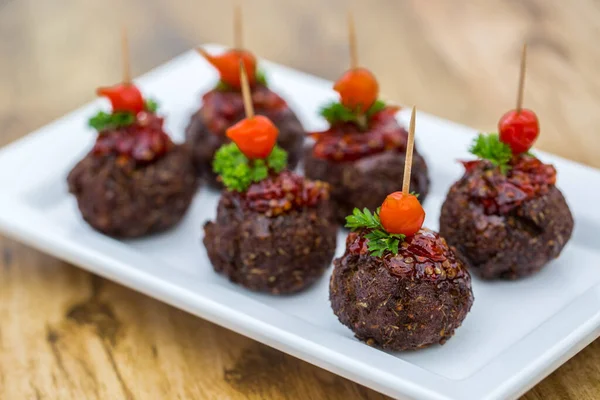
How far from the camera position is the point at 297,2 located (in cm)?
795

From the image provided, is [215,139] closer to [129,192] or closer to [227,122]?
[227,122]

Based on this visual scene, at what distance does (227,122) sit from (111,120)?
71 centimetres

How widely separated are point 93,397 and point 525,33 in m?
4.63

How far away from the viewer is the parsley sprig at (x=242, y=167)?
4.20 metres

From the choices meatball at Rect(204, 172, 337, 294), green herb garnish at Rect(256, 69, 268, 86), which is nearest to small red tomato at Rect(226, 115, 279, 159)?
meatball at Rect(204, 172, 337, 294)

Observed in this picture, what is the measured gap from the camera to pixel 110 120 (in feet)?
15.7

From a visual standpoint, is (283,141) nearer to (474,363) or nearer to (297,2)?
(474,363)

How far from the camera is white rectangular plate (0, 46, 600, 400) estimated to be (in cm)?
357

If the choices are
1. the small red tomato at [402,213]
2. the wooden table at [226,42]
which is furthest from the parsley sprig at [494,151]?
the wooden table at [226,42]

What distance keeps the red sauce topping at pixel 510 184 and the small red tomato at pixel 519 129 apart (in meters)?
0.08

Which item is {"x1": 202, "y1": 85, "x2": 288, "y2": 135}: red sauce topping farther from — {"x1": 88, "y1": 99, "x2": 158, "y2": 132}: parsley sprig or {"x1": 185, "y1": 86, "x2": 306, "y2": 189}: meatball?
{"x1": 88, "y1": 99, "x2": 158, "y2": 132}: parsley sprig

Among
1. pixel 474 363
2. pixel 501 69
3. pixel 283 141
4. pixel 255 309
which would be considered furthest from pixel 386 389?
pixel 501 69

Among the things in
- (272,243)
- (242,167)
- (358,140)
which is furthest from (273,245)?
(358,140)

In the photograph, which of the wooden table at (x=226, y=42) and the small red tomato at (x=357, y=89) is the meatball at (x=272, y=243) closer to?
the wooden table at (x=226, y=42)
